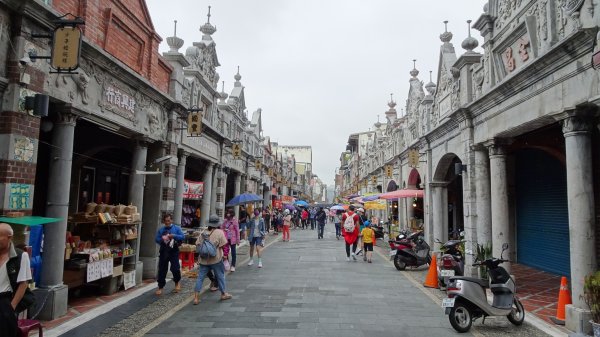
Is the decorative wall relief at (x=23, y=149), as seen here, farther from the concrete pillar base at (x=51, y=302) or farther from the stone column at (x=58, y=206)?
the concrete pillar base at (x=51, y=302)

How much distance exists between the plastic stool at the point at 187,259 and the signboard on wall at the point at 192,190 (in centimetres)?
246

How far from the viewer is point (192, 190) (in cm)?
1434

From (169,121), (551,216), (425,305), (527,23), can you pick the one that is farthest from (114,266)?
(551,216)

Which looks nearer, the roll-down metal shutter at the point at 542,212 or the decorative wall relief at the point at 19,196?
the decorative wall relief at the point at 19,196

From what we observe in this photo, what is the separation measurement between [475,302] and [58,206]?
7204 mm

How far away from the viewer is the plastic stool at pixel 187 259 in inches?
466

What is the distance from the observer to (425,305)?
785 cm

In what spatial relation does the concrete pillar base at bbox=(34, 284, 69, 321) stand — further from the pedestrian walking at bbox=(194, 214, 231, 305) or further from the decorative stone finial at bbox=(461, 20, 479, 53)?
the decorative stone finial at bbox=(461, 20, 479, 53)

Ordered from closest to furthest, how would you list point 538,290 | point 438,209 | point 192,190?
point 538,290 < point 192,190 < point 438,209

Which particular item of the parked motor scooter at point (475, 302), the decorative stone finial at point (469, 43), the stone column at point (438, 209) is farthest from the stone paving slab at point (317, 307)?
the decorative stone finial at point (469, 43)

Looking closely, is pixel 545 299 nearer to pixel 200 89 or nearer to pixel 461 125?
pixel 461 125

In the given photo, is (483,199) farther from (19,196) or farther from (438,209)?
(19,196)

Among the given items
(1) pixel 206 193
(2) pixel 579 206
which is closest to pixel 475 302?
(2) pixel 579 206

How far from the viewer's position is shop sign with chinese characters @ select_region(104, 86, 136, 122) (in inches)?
322
